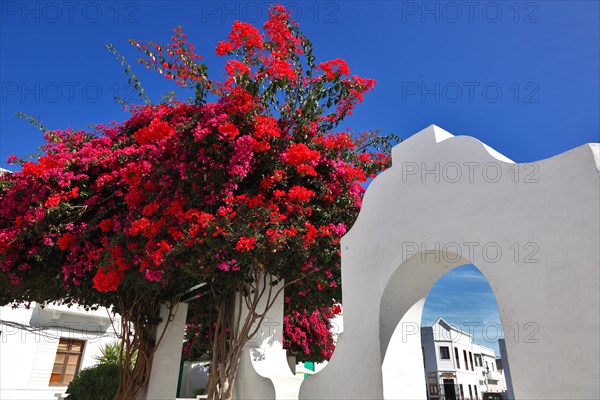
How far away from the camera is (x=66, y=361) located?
16.8 metres

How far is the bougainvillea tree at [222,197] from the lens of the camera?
5.51 meters

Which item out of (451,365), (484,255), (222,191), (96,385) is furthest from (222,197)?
(451,365)

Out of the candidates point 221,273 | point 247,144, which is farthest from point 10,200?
point 247,144

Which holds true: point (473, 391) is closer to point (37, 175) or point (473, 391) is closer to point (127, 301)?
point (127, 301)

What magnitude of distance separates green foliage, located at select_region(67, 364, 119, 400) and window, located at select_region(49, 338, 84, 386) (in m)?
7.21

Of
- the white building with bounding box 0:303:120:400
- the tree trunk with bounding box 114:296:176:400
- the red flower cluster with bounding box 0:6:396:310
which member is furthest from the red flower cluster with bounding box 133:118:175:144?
the white building with bounding box 0:303:120:400

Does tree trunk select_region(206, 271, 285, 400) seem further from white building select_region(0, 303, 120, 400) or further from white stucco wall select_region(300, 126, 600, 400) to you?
white building select_region(0, 303, 120, 400)

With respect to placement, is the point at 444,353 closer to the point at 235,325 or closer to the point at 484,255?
the point at 235,325

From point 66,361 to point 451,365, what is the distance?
32.1 metres

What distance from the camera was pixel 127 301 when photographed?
8805 mm

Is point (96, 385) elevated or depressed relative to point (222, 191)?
depressed

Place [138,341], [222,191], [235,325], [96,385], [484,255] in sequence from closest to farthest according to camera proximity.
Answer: [484,255] < [222,191] < [235,325] < [138,341] < [96,385]

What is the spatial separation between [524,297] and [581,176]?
92 cm

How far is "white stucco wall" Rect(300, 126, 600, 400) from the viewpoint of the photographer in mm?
2680
